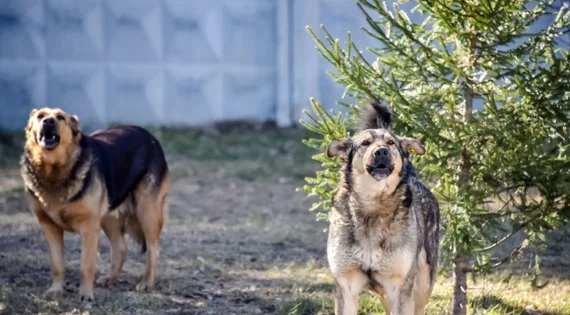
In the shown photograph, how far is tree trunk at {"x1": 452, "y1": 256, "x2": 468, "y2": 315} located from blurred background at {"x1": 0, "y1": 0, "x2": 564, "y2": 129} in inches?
342

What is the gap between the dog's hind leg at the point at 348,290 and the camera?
5.10 meters

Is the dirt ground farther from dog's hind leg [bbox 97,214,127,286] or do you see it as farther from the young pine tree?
the young pine tree

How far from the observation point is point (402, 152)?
5230 mm

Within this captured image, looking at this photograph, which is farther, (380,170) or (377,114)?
(377,114)

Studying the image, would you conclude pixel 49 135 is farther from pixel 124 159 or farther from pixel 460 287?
pixel 460 287

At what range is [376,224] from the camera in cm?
518

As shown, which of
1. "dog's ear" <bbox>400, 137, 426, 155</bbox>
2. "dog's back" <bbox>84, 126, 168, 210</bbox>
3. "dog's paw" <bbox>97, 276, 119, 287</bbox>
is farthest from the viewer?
"dog's paw" <bbox>97, 276, 119, 287</bbox>

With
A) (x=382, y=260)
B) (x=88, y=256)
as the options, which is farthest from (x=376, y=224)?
(x=88, y=256)

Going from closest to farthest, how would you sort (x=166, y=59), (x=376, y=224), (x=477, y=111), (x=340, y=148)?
(x=376, y=224)
(x=340, y=148)
(x=477, y=111)
(x=166, y=59)

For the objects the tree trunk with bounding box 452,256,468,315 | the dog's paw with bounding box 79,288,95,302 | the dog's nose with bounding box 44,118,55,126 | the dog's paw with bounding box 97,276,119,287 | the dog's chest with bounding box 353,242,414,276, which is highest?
the dog's nose with bounding box 44,118,55,126

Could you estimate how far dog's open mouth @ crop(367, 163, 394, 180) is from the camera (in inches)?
202

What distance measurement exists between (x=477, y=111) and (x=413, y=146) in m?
0.87

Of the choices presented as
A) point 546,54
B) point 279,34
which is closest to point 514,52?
point 546,54

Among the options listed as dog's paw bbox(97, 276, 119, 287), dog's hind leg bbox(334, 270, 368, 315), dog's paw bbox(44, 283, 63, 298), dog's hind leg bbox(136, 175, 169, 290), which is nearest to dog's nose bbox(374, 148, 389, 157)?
dog's hind leg bbox(334, 270, 368, 315)
